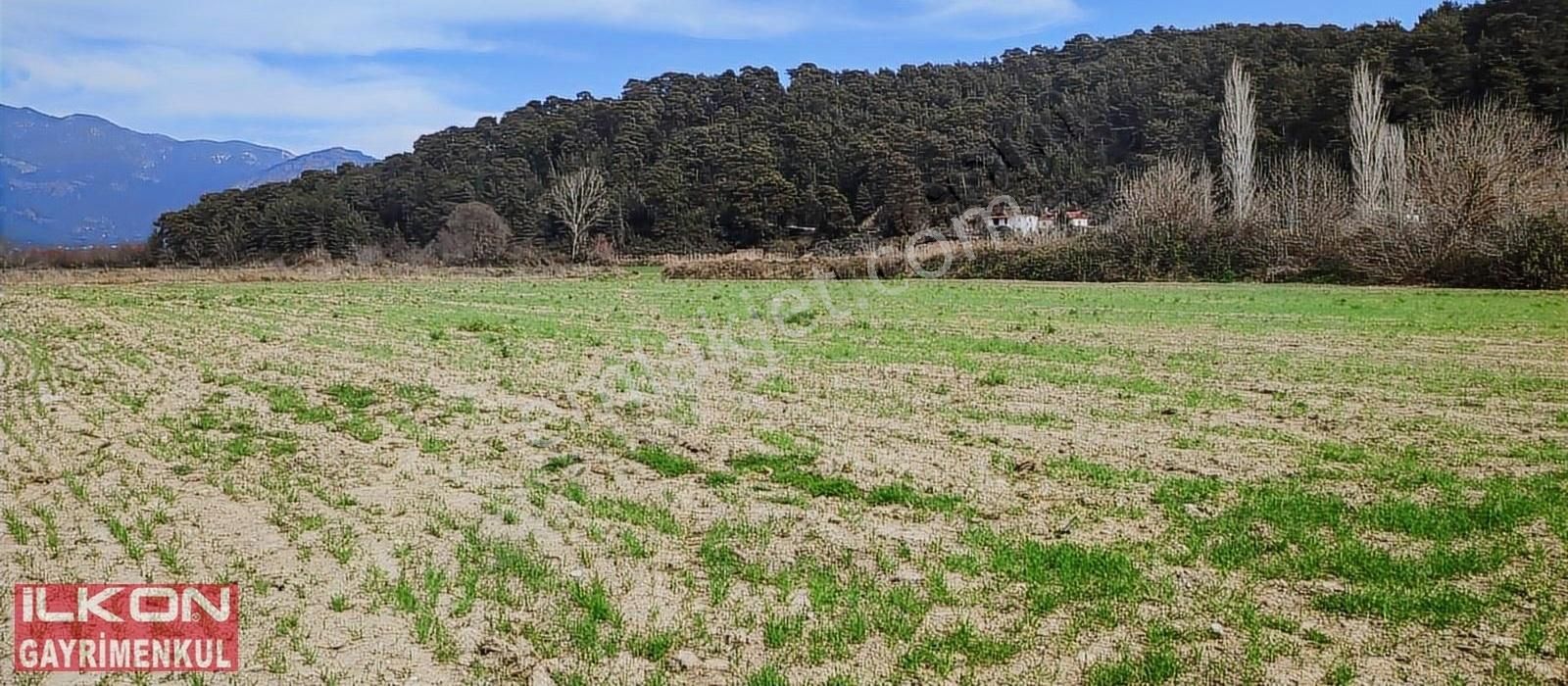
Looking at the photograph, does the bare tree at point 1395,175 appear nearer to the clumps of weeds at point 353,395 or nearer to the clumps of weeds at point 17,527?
the clumps of weeds at point 353,395

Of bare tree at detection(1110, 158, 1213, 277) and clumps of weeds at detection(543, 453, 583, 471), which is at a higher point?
bare tree at detection(1110, 158, 1213, 277)

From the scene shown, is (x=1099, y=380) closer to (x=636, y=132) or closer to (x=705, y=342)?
(x=705, y=342)

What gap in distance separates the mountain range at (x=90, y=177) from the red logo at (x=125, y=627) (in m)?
29.3

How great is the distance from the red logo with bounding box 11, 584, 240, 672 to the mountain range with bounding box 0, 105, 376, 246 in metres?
29.3

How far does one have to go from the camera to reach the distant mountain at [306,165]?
3951 inches

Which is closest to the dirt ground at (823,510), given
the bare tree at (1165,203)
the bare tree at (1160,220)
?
the bare tree at (1160,220)

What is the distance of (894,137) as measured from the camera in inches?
3268

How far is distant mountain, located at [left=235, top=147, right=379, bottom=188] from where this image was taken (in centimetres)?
10034

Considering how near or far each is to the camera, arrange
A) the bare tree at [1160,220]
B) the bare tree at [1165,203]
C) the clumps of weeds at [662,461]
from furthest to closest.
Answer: the bare tree at [1165,203], the bare tree at [1160,220], the clumps of weeds at [662,461]

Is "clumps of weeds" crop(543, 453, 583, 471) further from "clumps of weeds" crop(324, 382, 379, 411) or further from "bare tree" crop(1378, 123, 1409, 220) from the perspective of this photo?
"bare tree" crop(1378, 123, 1409, 220)

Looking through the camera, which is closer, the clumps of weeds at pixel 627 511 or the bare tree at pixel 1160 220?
the clumps of weeds at pixel 627 511

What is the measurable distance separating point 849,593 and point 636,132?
9741 cm

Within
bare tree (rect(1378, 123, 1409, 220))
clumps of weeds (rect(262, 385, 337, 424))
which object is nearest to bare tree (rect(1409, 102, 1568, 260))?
bare tree (rect(1378, 123, 1409, 220))

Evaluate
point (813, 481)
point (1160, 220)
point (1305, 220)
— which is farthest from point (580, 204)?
point (813, 481)
